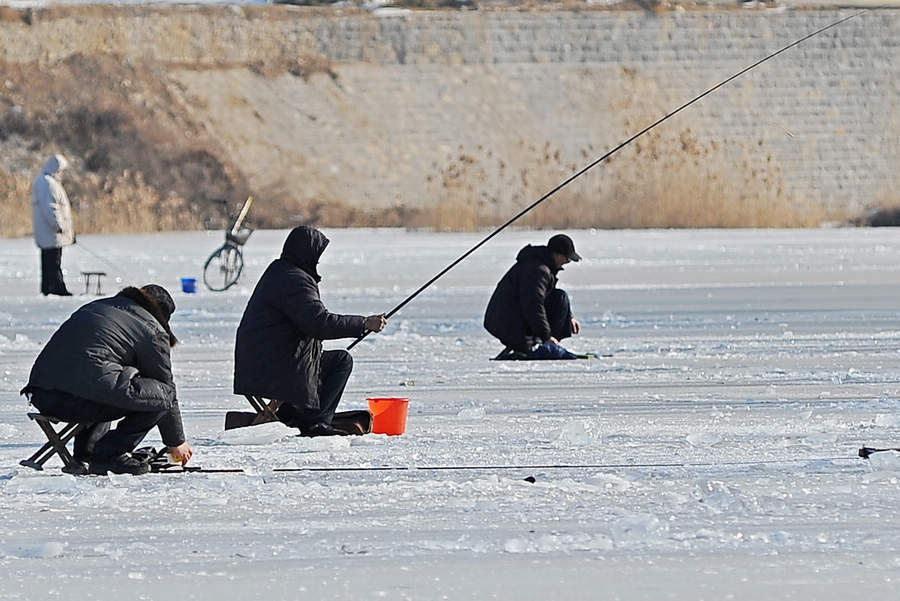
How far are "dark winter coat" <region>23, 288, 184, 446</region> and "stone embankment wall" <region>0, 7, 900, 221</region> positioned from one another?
Result: 45.8m

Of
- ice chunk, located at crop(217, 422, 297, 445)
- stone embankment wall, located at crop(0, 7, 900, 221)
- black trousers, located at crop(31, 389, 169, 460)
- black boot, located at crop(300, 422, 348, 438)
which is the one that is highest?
stone embankment wall, located at crop(0, 7, 900, 221)

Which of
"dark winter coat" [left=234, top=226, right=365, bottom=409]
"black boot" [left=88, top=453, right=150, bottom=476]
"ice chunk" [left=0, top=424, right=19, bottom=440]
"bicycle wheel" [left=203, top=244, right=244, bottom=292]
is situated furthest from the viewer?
"bicycle wheel" [left=203, top=244, right=244, bottom=292]

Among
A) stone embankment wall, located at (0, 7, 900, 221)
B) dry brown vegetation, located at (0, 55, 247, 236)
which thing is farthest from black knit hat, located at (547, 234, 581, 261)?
stone embankment wall, located at (0, 7, 900, 221)

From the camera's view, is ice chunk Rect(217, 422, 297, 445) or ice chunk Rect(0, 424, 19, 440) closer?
ice chunk Rect(217, 422, 297, 445)

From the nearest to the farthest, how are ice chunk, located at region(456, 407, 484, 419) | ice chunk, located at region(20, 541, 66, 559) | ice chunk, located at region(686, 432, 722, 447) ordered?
ice chunk, located at region(20, 541, 66, 559) → ice chunk, located at region(686, 432, 722, 447) → ice chunk, located at region(456, 407, 484, 419)

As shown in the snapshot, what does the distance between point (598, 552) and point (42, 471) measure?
2880 millimetres

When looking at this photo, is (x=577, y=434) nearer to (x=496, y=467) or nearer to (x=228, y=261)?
(x=496, y=467)

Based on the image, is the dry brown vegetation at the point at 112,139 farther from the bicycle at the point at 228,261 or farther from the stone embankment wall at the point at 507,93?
the bicycle at the point at 228,261

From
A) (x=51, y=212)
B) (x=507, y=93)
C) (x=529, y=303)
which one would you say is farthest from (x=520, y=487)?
(x=507, y=93)

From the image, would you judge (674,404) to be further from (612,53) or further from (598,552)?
(612,53)

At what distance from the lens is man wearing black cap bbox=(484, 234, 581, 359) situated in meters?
13.5

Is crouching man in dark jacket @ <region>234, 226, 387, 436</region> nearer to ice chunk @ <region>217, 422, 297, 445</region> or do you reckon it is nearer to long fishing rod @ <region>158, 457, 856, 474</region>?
ice chunk @ <region>217, 422, 297, 445</region>

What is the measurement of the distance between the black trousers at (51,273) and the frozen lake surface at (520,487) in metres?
4.95

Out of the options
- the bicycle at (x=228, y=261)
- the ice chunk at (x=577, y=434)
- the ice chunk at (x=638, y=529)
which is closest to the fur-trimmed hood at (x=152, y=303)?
the ice chunk at (x=577, y=434)
